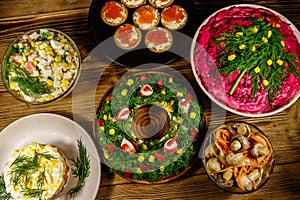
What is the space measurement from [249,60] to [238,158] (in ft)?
1.46

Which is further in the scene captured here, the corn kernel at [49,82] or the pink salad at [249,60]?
the corn kernel at [49,82]

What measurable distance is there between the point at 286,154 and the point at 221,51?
2.14 feet

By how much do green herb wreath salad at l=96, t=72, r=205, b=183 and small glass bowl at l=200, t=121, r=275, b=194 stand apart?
4.1 inches

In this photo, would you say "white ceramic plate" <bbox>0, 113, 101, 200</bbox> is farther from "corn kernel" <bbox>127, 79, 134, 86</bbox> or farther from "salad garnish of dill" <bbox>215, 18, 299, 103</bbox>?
"salad garnish of dill" <bbox>215, 18, 299, 103</bbox>

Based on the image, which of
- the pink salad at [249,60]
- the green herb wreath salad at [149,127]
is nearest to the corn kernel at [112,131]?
the green herb wreath salad at [149,127]

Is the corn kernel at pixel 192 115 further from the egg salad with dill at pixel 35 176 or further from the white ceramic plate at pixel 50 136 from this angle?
the egg salad with dill at pixel 35 176

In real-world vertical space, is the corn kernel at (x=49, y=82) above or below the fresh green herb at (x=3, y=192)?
above

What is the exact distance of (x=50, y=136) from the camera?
7.89 feet

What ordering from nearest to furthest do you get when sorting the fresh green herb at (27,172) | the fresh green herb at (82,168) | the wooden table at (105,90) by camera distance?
the fresh green herb at (27,172)
the fresh green herb at (82,168)
the wooden table at (105,90)

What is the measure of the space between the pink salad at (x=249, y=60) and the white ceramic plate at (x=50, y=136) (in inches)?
26.1

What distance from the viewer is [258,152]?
7.16 feet

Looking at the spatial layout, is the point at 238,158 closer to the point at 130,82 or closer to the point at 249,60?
the point at 249,60

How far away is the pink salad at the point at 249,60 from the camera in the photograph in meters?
2.15

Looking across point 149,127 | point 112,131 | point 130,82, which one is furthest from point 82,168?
point 130,82
